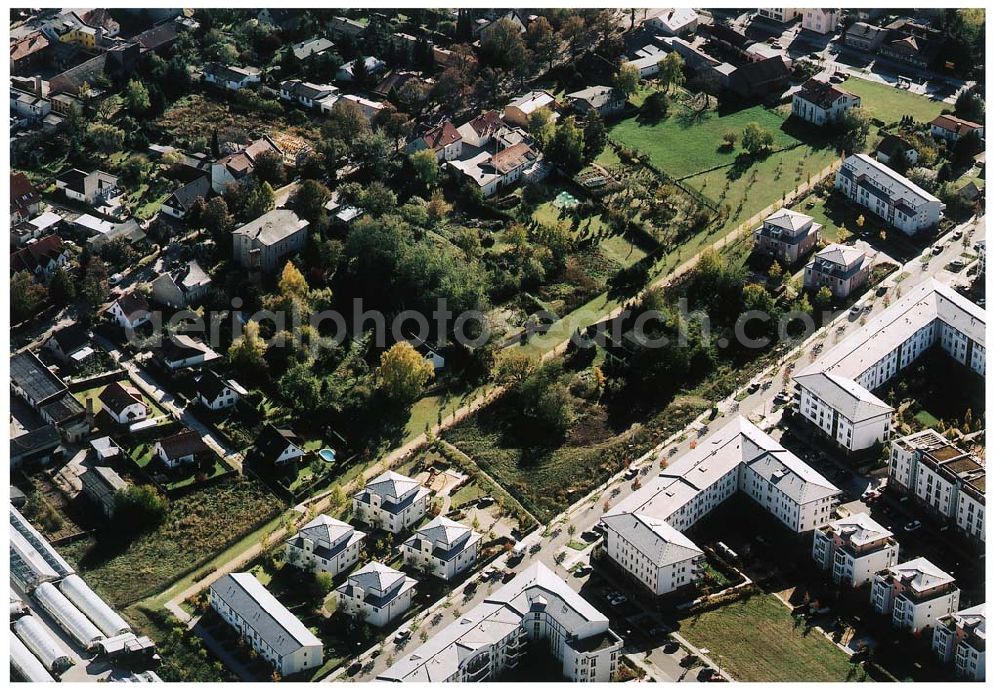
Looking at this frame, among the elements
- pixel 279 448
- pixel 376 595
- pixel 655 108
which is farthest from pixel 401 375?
pixel 655 108

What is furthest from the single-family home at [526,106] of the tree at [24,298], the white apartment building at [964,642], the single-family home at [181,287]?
the white apartment building at [964,642]

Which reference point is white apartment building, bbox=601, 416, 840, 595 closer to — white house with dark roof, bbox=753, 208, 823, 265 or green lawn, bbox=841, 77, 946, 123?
white house with dark roof, bbox=753, 208, 823, 265

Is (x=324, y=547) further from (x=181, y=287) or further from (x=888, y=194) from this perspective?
(x=888, y=194)

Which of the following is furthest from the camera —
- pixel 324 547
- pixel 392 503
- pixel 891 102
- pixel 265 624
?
pixel 891 102

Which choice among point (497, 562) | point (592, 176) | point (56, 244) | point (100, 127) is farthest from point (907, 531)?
point (100, 127)

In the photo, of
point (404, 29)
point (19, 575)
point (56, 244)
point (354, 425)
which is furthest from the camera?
point (404, 29)

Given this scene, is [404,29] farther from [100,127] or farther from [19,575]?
[19,575]

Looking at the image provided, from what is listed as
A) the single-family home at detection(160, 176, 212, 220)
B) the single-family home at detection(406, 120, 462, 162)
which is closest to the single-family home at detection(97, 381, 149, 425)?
the single-family home at detection(160, 176, 212, 220)
